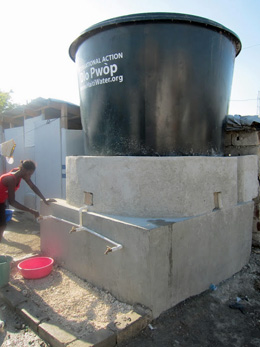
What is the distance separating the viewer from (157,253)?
8.50ft

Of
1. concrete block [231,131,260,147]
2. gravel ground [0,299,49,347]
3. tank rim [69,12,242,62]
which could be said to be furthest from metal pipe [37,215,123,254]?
concrete block [231,131,260,147]

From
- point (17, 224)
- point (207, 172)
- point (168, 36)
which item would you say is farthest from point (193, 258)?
point (17, 224)

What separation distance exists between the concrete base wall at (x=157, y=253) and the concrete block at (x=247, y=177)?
0.16 m

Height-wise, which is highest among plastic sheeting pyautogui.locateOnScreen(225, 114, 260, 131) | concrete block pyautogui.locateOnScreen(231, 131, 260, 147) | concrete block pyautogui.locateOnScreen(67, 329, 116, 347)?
plastic sheeting pyautogui.locateOnScreen(225, 114, 260, 131)

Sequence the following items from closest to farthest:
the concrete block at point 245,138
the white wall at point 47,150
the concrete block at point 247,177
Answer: the concrete block at point 247,177 → the concrete block at point 245,138 → the white wall at point 47,150

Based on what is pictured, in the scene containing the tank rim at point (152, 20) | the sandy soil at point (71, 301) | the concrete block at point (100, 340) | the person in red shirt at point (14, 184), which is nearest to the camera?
the concrete block at point (100, 340)

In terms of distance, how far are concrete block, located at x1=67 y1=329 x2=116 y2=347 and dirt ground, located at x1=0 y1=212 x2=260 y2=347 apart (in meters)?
0.13

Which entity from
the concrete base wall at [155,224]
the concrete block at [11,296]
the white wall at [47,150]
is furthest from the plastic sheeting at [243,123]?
the concrete block at [11,296]

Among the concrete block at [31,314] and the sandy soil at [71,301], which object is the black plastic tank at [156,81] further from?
the concrete block at [31,314]

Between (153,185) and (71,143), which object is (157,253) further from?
(71,143)

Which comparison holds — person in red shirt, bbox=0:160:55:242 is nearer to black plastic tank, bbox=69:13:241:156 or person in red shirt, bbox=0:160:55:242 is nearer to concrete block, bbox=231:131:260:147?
black plastic tank, bbox=69:13:241:156

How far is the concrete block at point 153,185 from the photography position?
288 cm

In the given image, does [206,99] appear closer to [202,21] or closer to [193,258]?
[202,21]

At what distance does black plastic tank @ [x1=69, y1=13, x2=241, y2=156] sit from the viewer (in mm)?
2936
